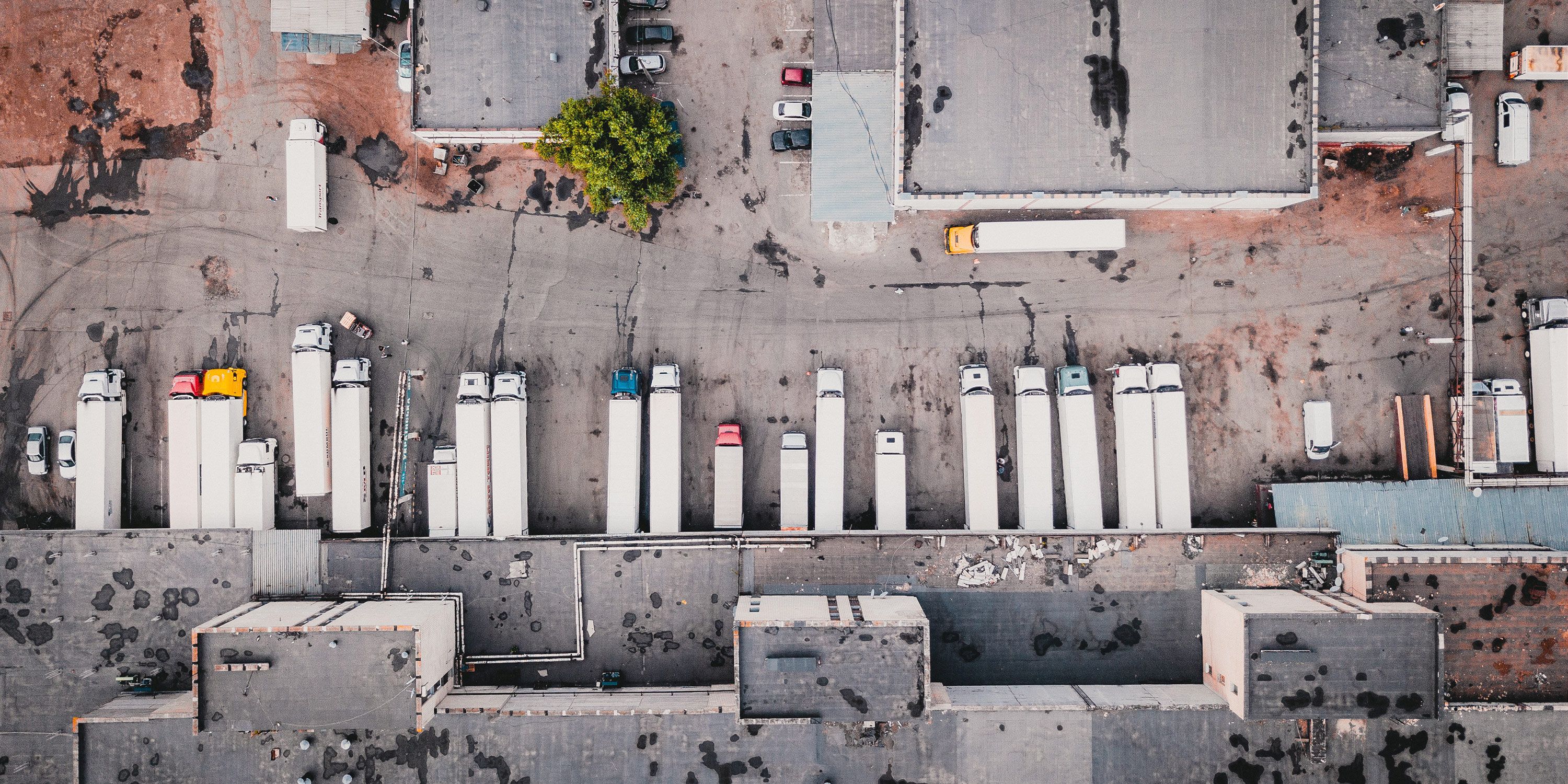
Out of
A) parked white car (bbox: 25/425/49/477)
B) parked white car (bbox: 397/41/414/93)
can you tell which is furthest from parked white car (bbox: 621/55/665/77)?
parked white car (bbox: 25/425/49/477)

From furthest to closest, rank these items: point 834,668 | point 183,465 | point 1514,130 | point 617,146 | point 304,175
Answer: point 304,175 < point 1514,130 < point 183,465 < point 617,146 < point 834,668

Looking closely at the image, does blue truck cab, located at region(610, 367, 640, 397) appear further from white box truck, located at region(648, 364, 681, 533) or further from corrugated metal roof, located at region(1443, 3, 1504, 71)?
corrugated metal roof, located at region(1443, 3, 1504, 71)

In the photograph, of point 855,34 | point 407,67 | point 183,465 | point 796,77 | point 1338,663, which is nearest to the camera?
point 1338,663

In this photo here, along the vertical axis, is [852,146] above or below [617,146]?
above

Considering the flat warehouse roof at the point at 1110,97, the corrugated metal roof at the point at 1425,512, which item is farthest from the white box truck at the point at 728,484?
the corrugated metal roof at the point at 1425,512

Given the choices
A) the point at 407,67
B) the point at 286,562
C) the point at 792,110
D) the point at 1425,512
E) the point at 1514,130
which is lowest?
the point at 286,562

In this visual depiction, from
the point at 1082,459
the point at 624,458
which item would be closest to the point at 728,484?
the point at 624,458

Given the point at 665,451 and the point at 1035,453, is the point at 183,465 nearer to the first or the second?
the point at 665,451
